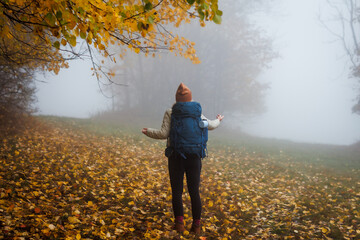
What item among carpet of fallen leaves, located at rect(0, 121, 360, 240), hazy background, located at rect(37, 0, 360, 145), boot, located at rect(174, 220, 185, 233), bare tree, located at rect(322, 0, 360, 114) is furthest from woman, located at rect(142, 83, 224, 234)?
hazy background, located at rect(37, 0, 360, 145)

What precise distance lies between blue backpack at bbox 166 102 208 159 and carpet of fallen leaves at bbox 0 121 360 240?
1.31 m

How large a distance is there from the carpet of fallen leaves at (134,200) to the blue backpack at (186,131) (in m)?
1.31

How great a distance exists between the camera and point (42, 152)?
6961mm

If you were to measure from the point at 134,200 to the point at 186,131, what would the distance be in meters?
2.28

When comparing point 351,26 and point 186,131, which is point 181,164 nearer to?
point 186,131

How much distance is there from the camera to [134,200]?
475 cm

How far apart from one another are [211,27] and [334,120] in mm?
93170

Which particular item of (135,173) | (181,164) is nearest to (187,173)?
(181,164)

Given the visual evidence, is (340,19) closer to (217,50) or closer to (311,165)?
(217,50)

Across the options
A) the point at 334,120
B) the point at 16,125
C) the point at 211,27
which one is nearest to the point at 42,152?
the point at 16,125

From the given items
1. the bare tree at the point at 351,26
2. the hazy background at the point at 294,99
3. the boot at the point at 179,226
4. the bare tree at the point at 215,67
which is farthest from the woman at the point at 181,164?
the hazy background at the point at 294,99

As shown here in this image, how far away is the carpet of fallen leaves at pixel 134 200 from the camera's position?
139 inches

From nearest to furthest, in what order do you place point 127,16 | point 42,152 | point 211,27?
point 127,16 → point 42,152 → point 211,27

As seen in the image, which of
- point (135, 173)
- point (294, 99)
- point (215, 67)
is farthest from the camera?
point (294, 99)
